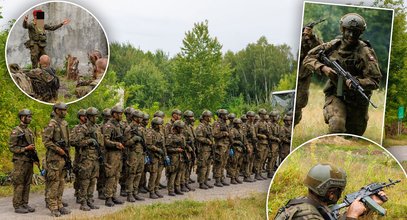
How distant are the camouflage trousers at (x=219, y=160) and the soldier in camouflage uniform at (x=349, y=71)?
15.7ft

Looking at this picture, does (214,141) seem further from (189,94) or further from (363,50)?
(363,50)

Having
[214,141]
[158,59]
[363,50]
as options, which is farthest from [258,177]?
[363,50]

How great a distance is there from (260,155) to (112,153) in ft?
13.7

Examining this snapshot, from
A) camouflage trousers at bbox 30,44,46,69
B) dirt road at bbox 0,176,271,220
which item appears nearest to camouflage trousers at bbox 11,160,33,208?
dirt road at bbox 0,176,271,220

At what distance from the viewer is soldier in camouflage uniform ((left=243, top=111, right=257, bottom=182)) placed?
15.8 m

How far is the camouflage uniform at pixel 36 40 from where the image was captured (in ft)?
43.3

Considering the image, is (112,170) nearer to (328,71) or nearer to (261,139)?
(261,139)

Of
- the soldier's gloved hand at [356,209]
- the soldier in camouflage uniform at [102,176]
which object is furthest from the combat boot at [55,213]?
the soldier's gloved hand at [356,209]

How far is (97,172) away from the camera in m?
12.6

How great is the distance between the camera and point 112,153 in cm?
1295

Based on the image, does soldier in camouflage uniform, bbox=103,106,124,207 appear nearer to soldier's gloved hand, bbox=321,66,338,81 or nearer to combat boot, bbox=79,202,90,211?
combat boot, bbox=79,202,90,211

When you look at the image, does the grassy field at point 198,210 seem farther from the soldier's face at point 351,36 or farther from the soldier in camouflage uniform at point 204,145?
the soldier's face at point 351,36

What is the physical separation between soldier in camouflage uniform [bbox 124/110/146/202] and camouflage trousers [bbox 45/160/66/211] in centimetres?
155

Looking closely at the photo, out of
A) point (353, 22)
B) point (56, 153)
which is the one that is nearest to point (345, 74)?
point (353, 22)
